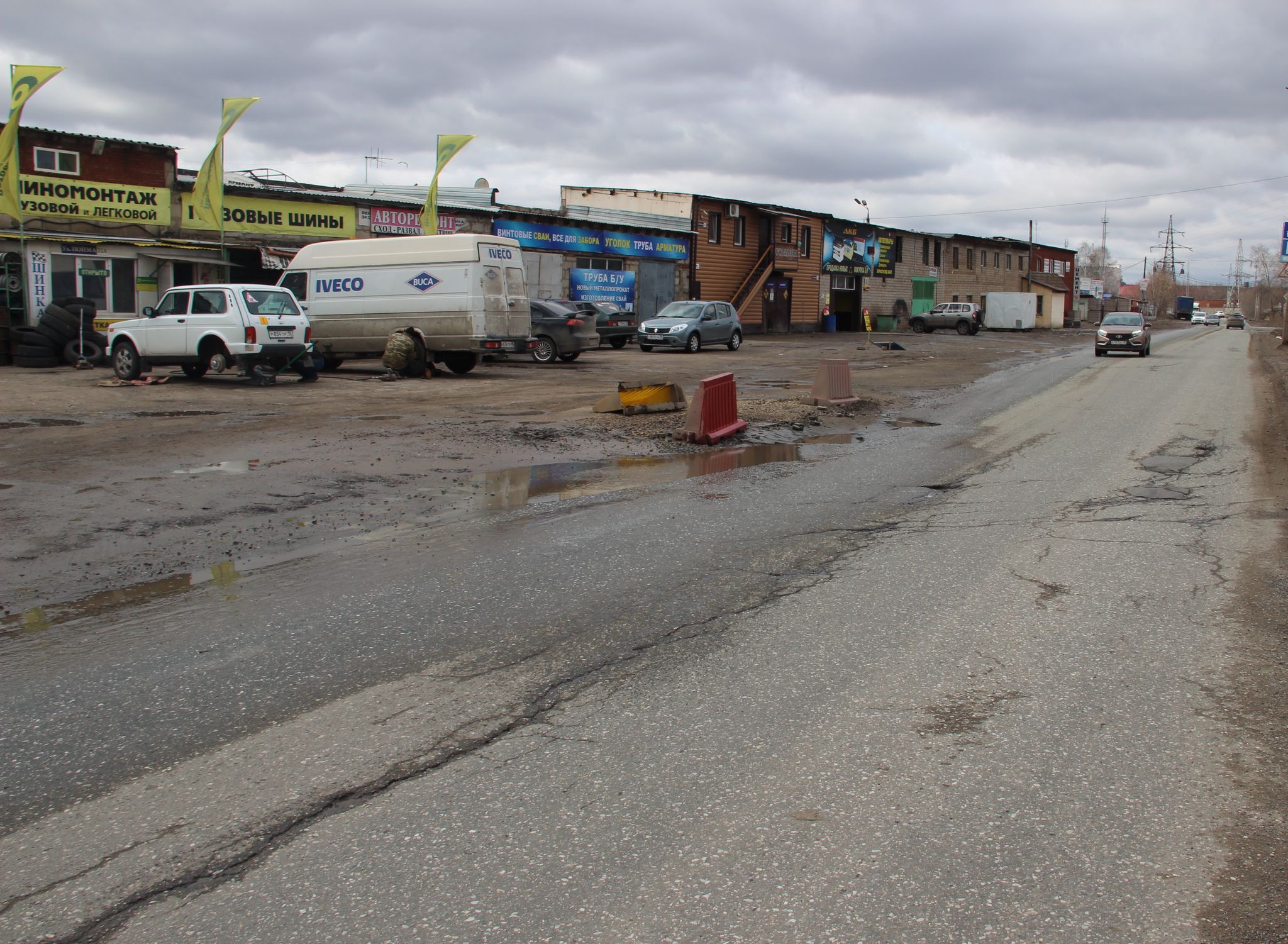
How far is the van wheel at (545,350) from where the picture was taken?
85.4 ft

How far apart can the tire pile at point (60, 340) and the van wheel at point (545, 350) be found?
32.0 feet

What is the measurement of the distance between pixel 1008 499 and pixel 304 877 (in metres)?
7.48

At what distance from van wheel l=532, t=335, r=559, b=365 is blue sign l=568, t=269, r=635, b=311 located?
11.8 meters

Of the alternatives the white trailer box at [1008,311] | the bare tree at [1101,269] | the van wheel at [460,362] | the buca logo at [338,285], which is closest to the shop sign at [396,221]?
the buca logo at [338,285]

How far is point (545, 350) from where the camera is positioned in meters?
26.1

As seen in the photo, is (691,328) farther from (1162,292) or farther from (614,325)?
(1162,292)

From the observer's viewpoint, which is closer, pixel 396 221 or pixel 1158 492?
pixel 1158 492

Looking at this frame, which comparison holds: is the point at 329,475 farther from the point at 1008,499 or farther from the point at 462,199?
the point at 462,199

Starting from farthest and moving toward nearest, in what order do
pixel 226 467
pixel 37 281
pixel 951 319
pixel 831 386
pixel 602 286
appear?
pixel 951 319 < pixel 602 286 < pixel 37 281 < pixel 831 386 < pixel 226 467

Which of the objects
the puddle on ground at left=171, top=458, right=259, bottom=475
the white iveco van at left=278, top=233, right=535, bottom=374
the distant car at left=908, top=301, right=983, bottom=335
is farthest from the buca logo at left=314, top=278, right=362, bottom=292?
the distant car at left=908, top=301, right=983, bottom=335

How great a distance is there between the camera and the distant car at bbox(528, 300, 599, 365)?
2603cm

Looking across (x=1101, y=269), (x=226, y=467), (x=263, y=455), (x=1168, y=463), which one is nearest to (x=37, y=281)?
(x=263, y=455)

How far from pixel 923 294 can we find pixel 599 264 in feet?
104

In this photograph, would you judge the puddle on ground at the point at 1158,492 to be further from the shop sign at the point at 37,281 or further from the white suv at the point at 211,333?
the shop sign at the point at 37,281
